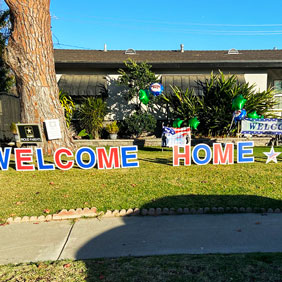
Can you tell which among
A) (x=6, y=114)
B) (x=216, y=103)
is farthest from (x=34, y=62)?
(x=216, y=103)

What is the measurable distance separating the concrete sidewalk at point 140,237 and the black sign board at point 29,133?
4.33m

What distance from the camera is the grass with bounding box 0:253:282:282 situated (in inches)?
101

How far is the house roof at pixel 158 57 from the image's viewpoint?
502 inches

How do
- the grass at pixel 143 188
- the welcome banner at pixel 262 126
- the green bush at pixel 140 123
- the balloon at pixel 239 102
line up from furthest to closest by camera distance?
1. the green bush at pixel 140 123
2. the balloon at pixel 239 102
3. the welcome banner at pixel 262 126
4. the grass at pixel 143 188

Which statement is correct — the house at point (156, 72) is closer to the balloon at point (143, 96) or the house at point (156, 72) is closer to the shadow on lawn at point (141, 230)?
the balloon at point (143, 96)

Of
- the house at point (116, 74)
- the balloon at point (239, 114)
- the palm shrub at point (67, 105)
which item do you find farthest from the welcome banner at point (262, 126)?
the palm shrub at point (67, 105)

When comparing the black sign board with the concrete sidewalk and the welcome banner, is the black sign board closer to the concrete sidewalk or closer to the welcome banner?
the concrete sidewalk

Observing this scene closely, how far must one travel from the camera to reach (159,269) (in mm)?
2691

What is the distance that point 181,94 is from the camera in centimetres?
1205

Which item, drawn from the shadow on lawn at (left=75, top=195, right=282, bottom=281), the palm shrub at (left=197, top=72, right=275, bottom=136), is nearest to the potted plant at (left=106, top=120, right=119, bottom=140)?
the palm shrub at (left=197, top=72, right=275, bottom=136)

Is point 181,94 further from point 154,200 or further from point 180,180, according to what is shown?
point 154,200

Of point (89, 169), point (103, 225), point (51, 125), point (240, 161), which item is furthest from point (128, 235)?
point (51, 125)

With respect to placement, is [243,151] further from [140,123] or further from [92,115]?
[92,115]

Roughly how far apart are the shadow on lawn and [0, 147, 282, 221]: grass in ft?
0.06
